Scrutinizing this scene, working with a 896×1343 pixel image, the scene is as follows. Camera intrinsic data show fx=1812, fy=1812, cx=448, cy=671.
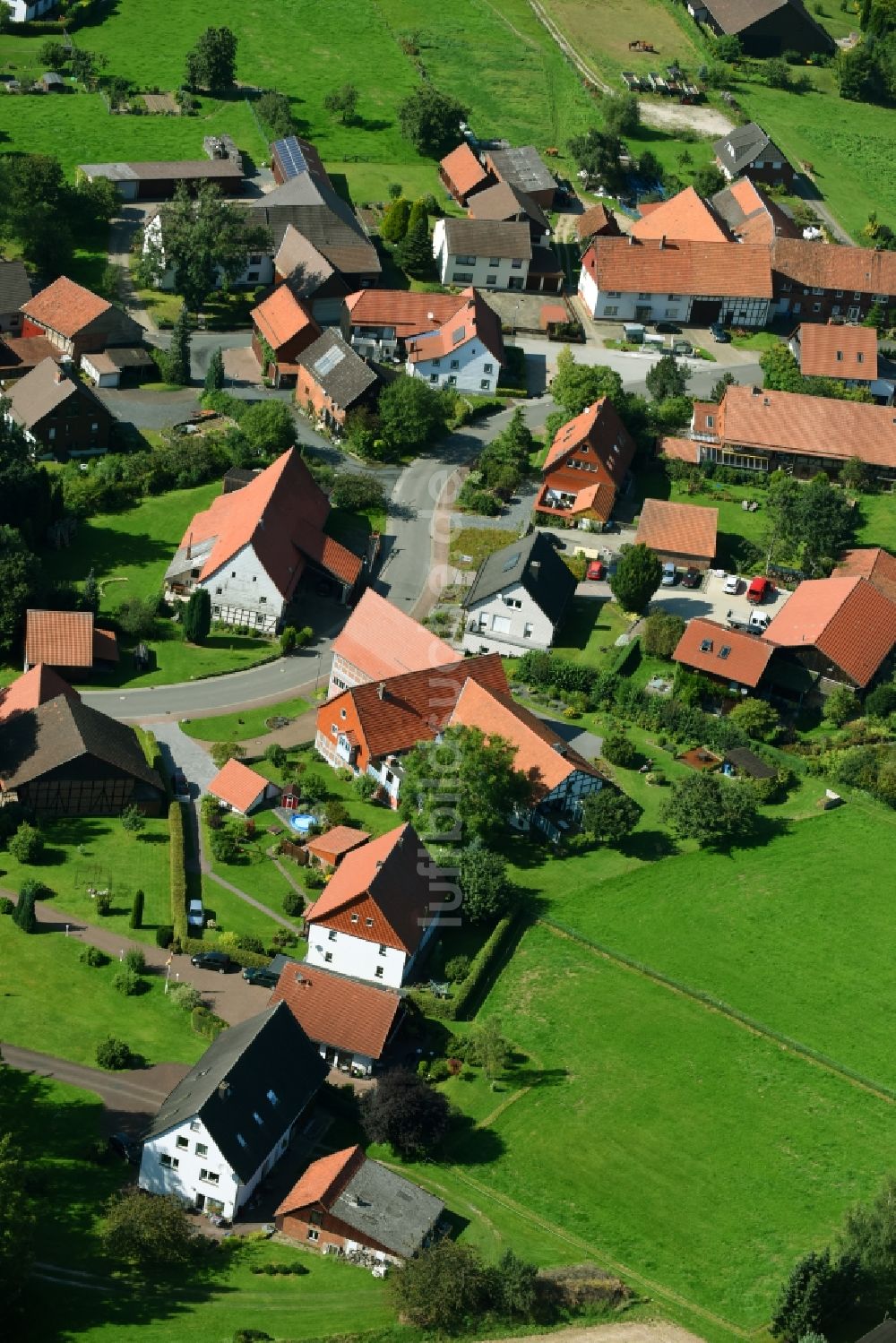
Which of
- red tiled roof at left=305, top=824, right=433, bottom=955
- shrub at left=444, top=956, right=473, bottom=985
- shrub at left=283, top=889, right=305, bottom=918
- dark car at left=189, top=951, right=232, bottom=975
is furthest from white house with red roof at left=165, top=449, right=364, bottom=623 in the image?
shrub at left=444, top=956, right=473, bottom=985

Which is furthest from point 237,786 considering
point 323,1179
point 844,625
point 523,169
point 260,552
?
point 523,169

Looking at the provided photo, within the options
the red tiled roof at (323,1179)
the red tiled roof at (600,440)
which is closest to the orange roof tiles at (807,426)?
the red tiled roof at (600,440)

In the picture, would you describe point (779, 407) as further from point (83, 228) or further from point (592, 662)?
point (83, 228)

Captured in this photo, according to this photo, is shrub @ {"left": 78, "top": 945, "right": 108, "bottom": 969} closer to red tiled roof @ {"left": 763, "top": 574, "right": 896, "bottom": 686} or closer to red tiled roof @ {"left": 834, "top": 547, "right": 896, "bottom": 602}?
red tiled roof @ {"left": 763, "top": 574, "right": 896, "bottom": 686}

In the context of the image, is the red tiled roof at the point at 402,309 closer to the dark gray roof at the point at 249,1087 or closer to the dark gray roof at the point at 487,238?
the dark gray roof at the point at 487,238

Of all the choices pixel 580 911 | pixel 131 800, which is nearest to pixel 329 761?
pixel 131 800

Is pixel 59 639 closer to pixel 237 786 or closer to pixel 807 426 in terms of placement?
pixel 237 786

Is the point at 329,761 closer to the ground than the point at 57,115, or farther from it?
closer to the ground
